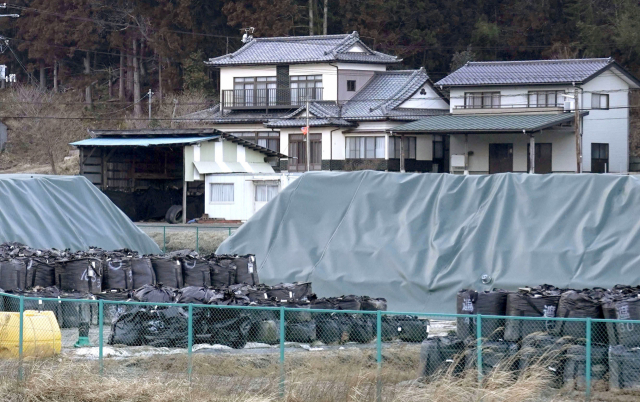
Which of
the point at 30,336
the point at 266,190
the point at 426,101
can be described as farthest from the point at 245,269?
the point at 426,101

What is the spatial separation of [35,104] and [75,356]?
42816 millimetres

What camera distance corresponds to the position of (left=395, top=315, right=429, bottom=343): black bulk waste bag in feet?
→ 46.1

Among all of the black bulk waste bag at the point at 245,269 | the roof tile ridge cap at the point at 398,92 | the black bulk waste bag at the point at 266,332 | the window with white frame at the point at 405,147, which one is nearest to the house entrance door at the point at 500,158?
the window with white frame at the point at 405,147

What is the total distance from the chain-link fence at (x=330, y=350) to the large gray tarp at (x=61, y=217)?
9323 millimetres

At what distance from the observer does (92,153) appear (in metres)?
41.0

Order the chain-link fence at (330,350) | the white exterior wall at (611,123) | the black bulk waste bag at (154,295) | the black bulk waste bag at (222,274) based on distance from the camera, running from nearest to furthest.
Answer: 1. the chain-link fence at (330,350)
2. the black bulk waste bag at (154,295)
3. the black bulk waste bag at (222,274)
4. the white exterior wall at (611,123)

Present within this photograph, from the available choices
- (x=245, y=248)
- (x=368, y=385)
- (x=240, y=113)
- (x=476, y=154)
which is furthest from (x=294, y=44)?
(x=368, y=385)

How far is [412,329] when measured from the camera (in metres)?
14.2

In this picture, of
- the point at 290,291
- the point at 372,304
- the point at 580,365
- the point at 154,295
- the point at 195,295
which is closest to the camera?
the point at 580,365

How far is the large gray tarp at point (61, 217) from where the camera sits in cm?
2370

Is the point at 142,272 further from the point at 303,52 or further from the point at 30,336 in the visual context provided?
the point at 303,52

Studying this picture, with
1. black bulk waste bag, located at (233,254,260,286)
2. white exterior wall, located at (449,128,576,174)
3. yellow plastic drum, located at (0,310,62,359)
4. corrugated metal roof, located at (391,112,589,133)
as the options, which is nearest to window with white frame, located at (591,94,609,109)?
corrugated metal roof, located at (391,112,589,133)

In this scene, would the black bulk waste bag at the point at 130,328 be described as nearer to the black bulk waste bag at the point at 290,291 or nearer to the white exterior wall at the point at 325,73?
the black bulk waste bag at the point at 290,291

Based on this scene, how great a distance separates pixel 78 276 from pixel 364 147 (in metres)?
31.1
